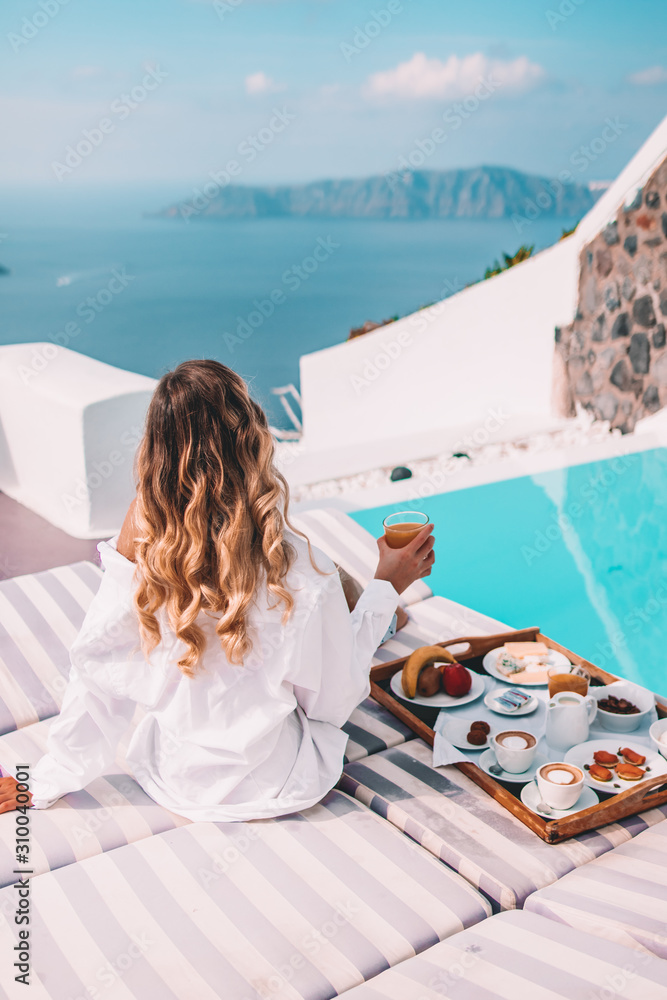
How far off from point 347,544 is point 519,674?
1.00m

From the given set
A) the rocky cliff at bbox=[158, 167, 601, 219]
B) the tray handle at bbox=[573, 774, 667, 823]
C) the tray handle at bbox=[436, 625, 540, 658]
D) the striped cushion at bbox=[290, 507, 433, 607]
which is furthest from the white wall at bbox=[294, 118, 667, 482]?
the rocky cliff at bbox=[158, 167, 601, 219]

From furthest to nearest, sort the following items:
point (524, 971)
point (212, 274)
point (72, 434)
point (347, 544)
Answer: point (212, 274), point (72, 434), point (347, 544), point (524, 971)

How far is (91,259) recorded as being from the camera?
33906 mm

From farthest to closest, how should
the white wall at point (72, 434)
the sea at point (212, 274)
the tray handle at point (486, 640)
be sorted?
the sea at point (212, 274), the white wall at point (72, 434), the tray handle at point (486, 640)

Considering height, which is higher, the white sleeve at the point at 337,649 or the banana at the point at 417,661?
the white sleeve at the point at 337,649

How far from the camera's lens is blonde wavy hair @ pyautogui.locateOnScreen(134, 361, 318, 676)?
5.02ft

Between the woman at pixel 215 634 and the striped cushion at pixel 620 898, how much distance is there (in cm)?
55

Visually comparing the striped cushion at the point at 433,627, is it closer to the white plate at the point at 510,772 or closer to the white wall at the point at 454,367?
the white plate at the point at 510,772

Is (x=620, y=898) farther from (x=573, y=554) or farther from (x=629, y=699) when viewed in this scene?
(x=573, y=554)

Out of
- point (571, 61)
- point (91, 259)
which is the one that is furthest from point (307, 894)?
point (91, 259)

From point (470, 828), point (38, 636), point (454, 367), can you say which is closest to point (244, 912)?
point (470, 828)

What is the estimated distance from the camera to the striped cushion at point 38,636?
2291 millimetres

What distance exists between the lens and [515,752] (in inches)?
73.7

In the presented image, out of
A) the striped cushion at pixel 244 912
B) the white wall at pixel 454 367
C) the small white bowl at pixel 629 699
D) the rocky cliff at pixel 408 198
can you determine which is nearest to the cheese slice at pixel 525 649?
the small white bowl at pixel 629 699
